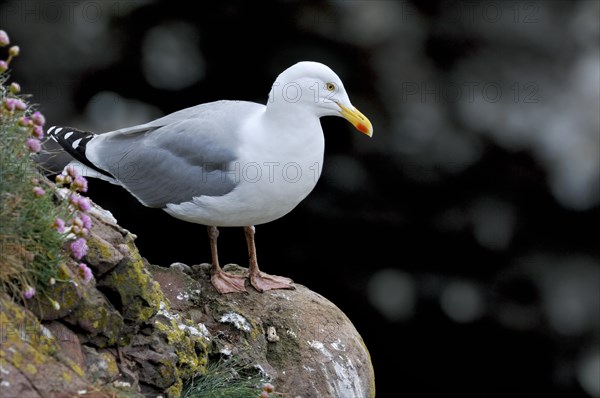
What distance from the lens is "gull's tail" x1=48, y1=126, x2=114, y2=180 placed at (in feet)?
18.7

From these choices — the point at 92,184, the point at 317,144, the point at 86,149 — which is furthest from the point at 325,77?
the point at 92,184

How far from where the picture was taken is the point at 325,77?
5.06 meters

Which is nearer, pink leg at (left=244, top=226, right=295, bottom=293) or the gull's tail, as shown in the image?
pink leg at (left=244, top=226, right=295, bottom=293)

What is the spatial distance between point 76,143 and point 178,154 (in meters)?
0.78

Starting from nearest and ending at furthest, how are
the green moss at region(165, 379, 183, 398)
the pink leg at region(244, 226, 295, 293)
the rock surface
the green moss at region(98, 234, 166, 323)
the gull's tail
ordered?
1. the green moss at region(98, 234, 166, 323)
2. the green moss at region(165, 379, 183, 398)
3. the rock surface
4. the pink leg at region(244, 226, 295, 293)
5. the gull's tail

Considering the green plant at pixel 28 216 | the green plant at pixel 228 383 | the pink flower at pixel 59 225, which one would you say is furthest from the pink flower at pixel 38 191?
the green plant at pixel 228 383

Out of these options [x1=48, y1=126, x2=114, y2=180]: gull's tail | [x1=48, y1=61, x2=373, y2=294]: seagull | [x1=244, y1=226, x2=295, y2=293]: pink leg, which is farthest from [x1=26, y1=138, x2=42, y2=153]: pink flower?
[x1=244, y1=226, x2=295, y2=293]: pink leg

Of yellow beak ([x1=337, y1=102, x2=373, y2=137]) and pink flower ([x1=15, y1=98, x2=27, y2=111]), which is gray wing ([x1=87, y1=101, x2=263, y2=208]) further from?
pink flower ([x1=15, y1=98, x2=27, y2=111])

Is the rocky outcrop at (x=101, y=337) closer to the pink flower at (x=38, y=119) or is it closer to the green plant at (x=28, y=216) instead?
the green plant at (x=28, y=216)

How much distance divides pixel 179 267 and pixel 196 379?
3.41 feet

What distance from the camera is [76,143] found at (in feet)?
19.0

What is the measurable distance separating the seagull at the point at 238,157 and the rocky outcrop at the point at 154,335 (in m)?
0.24

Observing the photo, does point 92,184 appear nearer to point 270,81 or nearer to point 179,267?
point 270,81

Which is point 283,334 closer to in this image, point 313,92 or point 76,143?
point 313,92
